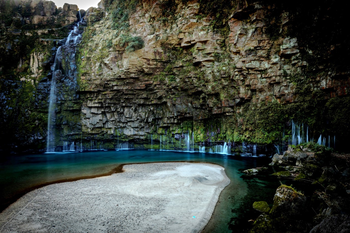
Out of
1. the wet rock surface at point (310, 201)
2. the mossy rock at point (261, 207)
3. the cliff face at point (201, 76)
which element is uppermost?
the cliff face at point (201, 76)

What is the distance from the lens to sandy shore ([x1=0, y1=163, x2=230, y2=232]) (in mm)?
6539

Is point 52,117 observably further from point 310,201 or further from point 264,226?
point 310,201

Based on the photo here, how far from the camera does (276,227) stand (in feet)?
18.6

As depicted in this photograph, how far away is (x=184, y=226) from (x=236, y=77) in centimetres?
2035

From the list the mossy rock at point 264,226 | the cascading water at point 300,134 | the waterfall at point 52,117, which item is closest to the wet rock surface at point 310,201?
the mossy rock at point 264,226

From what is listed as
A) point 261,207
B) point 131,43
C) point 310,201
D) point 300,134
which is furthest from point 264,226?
point 131,43

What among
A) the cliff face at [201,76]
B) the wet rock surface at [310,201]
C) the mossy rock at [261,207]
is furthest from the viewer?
the cliff face at [201,76]

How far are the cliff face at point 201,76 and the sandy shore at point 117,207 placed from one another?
14474 mm

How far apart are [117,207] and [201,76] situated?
68.8ft

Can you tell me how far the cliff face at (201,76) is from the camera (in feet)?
66.7

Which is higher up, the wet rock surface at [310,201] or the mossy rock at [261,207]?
the wet rock surface at [310,201]

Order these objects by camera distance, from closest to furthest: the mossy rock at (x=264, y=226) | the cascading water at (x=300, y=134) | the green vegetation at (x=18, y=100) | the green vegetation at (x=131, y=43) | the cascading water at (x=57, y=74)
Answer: the mossy rock at (x=264, y=226), the cascading water at (x=300, y=134), the green vegetation at (x=131, y=43), the green vegetation at (x=18, y=100), the cascading water at (x=57, y=74)

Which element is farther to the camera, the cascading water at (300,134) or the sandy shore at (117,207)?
the cascading water at (300,134)

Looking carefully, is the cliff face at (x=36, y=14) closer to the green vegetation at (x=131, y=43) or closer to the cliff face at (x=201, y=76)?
the cliff face at (x=201, y=76)
